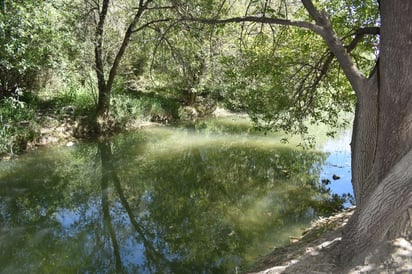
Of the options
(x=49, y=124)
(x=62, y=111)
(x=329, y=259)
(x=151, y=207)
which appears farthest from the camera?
(x=62, y=111)

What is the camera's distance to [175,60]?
10.2 m

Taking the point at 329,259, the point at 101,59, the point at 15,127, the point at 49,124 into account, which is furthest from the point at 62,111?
the point at 329,259

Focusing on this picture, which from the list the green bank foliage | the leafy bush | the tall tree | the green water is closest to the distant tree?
the green bank foliage

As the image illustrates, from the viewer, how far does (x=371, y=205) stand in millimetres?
3021

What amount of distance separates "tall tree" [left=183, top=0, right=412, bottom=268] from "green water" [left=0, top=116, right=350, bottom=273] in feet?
6.61

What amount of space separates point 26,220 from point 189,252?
3262 millimetres

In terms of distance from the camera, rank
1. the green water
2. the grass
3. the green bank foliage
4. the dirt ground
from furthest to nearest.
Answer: the grass → the green bank foliage → the green water → the dirt ground

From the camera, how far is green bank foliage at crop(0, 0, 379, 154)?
6.50 m

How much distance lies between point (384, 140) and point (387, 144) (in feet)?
0.15

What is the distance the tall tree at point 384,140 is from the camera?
2.84 metres

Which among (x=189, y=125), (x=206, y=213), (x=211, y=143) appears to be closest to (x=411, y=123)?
(x=206, y=213)

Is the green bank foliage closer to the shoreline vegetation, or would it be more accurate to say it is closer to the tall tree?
the shoreline vegetation

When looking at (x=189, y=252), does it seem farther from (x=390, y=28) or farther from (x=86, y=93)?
(x=86, y=93)

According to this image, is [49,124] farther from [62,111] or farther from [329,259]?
[329,259]
